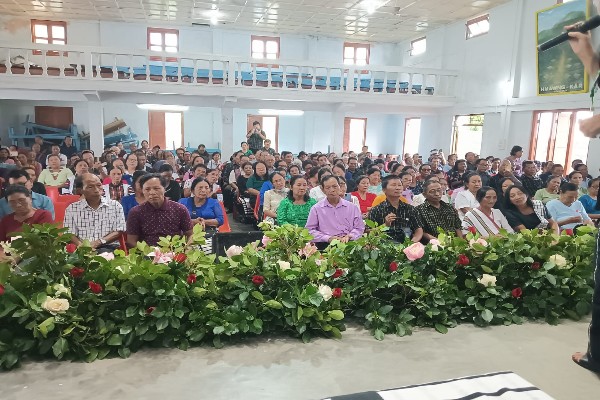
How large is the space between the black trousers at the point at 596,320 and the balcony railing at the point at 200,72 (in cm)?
899

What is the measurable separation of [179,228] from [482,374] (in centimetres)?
225

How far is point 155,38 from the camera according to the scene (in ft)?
46.4

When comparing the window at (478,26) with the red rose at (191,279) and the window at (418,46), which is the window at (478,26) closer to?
the window at (418,46)

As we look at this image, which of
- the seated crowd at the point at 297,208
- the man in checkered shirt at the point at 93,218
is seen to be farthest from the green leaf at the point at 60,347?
the man in checkered shirt at the point at 93,218

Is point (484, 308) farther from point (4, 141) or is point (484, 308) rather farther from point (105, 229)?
point (4, 141)

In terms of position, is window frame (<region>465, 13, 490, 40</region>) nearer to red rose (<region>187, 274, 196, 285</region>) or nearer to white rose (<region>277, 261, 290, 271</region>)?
white rose (<region>277, 261, 290, 271</region>)

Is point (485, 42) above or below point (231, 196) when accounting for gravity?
above

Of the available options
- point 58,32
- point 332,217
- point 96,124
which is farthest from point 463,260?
point 58,32

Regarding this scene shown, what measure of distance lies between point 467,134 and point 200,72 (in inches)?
280

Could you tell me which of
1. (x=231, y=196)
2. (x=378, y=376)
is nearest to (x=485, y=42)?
(x=231, y=196)

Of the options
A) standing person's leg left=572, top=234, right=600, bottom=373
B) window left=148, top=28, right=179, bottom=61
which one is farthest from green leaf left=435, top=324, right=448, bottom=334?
window left=148, top=28, right=179, bottom=61

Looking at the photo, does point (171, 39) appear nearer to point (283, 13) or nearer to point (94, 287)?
point (283, 13)

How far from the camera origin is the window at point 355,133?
16438 mm

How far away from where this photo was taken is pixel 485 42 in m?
11.4
